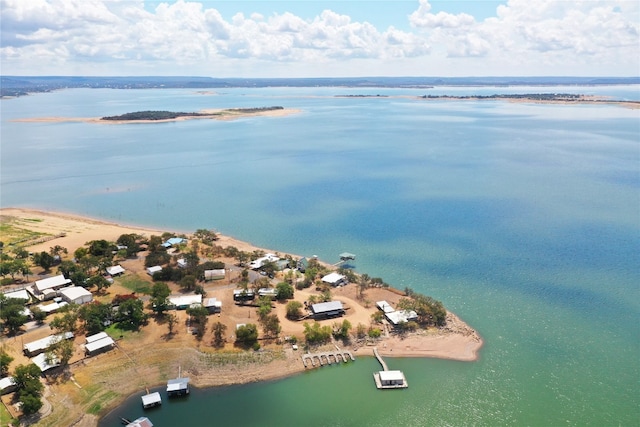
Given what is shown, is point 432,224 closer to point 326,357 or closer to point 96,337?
point 326,357

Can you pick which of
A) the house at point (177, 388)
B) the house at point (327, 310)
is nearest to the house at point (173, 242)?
the house at point (327, 310)

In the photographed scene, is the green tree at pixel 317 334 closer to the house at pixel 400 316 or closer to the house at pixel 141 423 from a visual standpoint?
the house at pixel 400 316

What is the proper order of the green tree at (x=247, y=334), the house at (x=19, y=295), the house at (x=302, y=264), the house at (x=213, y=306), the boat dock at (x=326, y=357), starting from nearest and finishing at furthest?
the boat dock at (x=326, y=357) < the green tree at (x=247, y=334) < the house at (x=213, y=306) < the house at (x=19, y=295) < the house at (x=302, y=264)

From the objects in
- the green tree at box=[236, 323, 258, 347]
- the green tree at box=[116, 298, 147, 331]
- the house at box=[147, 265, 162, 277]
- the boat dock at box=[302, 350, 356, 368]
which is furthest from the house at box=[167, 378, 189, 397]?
the house at box=[147, 265, 162, 277]

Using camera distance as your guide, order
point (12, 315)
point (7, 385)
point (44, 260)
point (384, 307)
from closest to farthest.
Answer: point (7, 385) → point (12, 315) → point (384, 307) → point (44, 260)

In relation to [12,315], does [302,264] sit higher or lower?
lower

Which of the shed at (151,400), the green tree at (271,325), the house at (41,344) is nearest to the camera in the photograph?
the shed at (151,400)

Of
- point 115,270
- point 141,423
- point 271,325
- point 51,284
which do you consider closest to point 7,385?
point 141,423
